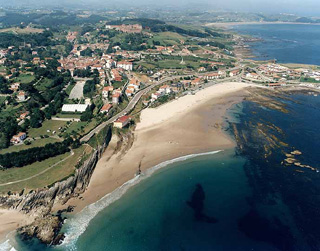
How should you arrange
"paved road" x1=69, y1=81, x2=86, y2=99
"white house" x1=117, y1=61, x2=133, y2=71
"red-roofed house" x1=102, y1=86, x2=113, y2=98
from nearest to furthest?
"red-roofed house" x1=102, y1=86, x2=113, y2=98
"paved road" x1=69, y1=81, x2=86, y2=99
"white house" x1=117, y1=61, x2=133, y2=71

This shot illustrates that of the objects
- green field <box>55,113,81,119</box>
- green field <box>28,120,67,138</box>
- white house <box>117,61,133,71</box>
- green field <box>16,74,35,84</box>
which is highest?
green field <box>28,120,67,138</box>

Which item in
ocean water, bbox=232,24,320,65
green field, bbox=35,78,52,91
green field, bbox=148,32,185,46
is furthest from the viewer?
green field, bbox=148,32,185,46

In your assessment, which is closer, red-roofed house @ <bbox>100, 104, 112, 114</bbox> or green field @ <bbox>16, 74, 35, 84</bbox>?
red-roofed house @ <bbox>100, 104, 112, 114</bbox>

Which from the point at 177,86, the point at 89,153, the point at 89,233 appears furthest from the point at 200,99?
the point at 89,233

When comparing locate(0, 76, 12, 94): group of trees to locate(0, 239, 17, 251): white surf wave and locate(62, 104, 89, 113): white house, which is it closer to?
locate(62, 104, 89, 113): white house

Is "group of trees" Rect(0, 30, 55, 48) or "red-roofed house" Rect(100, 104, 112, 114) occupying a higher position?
"red-roofed house" Rect(100, 104, 112, 114)

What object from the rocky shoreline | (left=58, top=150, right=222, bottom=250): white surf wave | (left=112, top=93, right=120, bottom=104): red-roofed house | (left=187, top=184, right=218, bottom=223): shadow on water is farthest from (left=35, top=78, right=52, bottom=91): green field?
(left=187, top=184, right=218, bottom=223): shadow on water

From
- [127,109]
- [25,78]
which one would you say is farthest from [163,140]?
[25,78]
